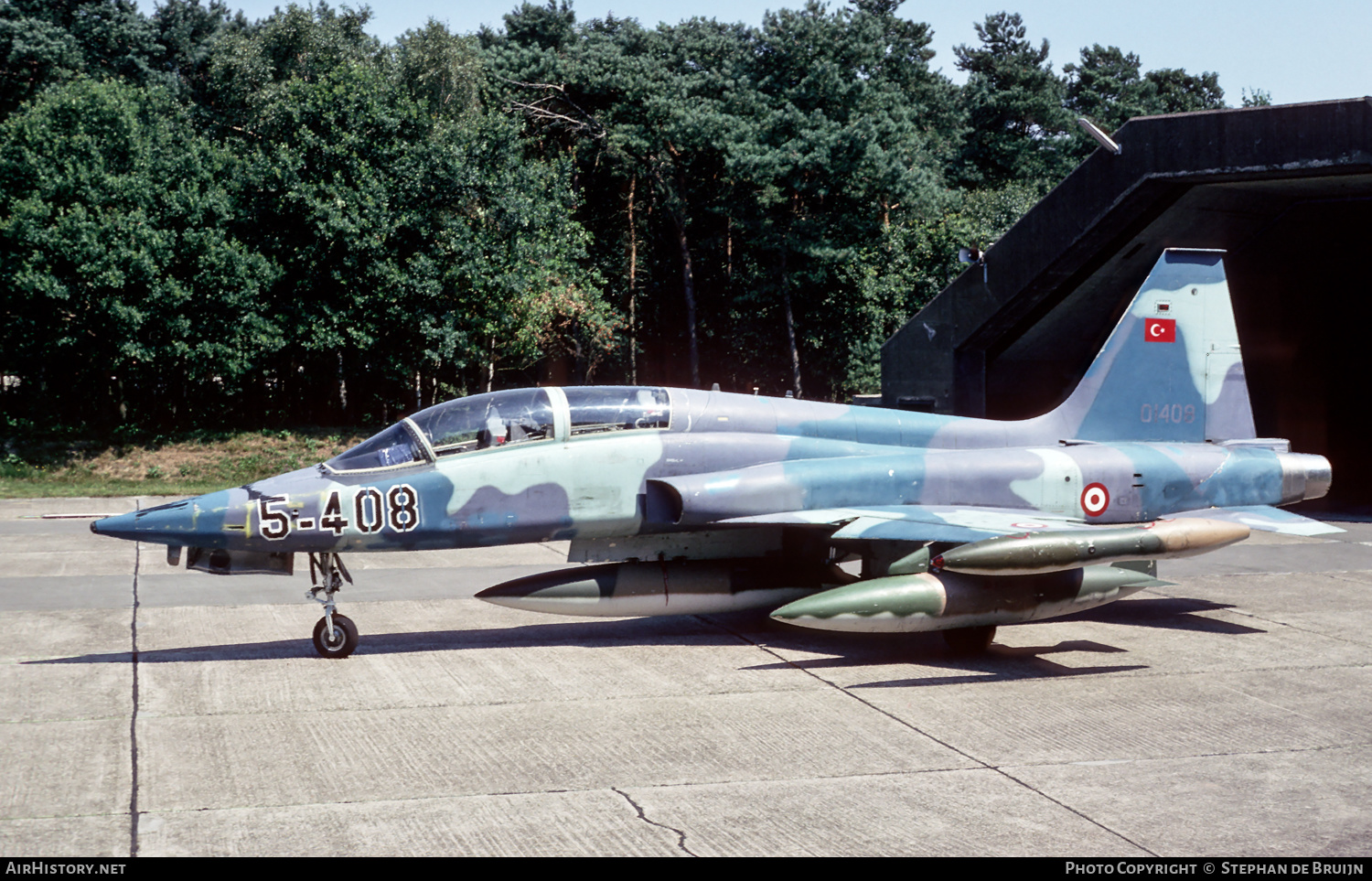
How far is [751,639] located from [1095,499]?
385 cm

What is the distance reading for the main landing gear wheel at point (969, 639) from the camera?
10633mm

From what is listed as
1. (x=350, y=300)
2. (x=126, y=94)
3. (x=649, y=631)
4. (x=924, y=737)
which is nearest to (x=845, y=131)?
(x=350, y=300)

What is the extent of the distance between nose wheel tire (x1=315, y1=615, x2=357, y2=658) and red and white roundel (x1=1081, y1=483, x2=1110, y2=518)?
7.35 meters

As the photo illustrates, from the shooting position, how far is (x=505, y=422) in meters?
A: 10.7

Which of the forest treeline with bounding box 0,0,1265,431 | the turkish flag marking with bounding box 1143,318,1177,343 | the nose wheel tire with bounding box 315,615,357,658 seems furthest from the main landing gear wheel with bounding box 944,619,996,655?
the forest treeline with bounding box 0,0,1265,431

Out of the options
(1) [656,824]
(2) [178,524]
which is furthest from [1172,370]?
(2) [178,524]

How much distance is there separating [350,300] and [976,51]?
6771cm

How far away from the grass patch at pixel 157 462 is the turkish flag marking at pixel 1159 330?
21.5m

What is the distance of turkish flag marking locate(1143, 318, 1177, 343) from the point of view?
13164 mm

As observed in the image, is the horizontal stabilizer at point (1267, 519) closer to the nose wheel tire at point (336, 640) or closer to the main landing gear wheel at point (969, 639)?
the main landing gear wheel at point (969, 639)

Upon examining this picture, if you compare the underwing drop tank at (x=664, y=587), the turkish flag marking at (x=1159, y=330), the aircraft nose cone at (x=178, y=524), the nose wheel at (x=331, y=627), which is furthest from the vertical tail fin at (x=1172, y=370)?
the aircraft nose cone at (x=178, y=524)

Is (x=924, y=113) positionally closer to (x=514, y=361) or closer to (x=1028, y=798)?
(x=514, y=361)

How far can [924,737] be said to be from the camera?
811 cm

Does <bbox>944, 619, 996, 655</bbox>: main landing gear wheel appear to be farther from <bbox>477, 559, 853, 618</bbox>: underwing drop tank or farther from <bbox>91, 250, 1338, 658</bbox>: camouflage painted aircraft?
<bbox>477, 559, 853, 618</bbox>: underwing drop tank
